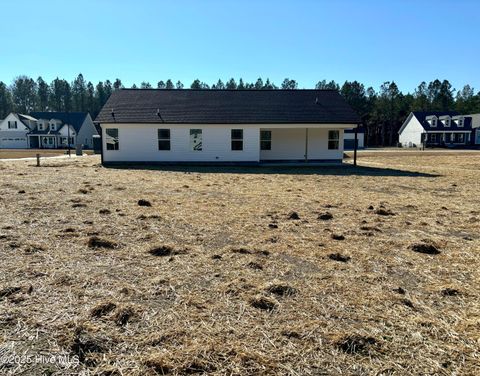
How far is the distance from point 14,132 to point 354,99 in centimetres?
5968

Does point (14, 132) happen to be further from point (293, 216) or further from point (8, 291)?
point (8, 291)

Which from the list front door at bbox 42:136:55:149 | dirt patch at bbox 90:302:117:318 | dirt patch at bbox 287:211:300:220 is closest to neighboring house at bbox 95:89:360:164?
dirt patch at bbox 287:211:300:220

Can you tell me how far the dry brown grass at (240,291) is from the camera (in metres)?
2.53

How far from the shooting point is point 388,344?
2.68m

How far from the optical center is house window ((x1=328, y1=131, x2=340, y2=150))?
2319cm

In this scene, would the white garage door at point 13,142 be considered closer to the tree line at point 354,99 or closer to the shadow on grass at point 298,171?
the tree line at point 354,99

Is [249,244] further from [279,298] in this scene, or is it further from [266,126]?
[266,126]

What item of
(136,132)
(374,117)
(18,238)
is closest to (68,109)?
(374,117)

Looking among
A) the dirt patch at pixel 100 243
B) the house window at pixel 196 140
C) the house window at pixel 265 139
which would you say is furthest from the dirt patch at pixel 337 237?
the house window at pixel 265 139

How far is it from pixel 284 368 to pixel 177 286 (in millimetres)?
1562

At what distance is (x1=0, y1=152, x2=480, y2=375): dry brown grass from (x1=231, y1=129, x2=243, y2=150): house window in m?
14.7

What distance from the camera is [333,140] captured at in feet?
76.3

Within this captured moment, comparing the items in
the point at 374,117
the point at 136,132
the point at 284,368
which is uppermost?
the point at 374,117

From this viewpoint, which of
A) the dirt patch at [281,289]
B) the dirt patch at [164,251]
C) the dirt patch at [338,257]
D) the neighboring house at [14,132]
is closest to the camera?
the dirt patch at [281,289]
